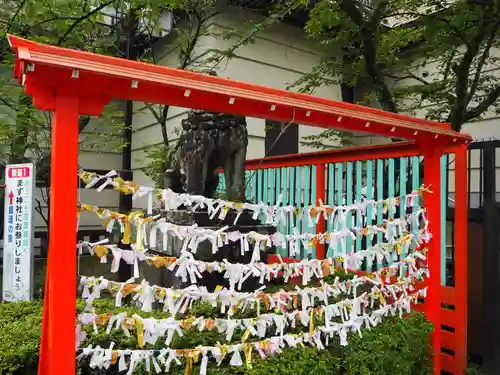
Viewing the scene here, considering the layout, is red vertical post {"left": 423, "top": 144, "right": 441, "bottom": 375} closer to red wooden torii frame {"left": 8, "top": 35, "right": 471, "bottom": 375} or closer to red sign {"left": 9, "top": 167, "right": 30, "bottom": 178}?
red wooden torii frame {"left": 8, "top": 35, "right": 471, "bottom": 375}

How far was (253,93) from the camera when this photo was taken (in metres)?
2.56

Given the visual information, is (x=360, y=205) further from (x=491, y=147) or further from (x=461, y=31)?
(x=461, y=31)

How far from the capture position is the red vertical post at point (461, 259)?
165 inches

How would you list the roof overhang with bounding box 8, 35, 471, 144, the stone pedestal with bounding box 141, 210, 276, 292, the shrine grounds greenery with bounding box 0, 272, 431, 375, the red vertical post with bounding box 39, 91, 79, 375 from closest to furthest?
the roof overhang with bounding box 8, 35, 471, 144, the red vertical post with bounding box 39, 91, 79, 375, the shrine grounds greenery with bounding box 0, 272, 431, 375, the stone pedestal with bounding box 141, 210, 276, 292

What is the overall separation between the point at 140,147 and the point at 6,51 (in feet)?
16.8

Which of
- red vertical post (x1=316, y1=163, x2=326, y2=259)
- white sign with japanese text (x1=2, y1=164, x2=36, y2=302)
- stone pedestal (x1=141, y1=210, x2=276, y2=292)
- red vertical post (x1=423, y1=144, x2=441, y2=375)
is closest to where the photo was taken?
red vertical post (x1=423, y1=144, x2=441, y2=375)

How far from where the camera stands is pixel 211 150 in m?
4.52

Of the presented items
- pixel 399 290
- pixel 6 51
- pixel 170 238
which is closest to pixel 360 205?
pixel 399 290

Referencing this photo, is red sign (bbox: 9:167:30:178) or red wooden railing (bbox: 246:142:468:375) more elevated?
red sign (bbox: 9:167:30:178)

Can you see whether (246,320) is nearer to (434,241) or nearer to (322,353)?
(322,353)

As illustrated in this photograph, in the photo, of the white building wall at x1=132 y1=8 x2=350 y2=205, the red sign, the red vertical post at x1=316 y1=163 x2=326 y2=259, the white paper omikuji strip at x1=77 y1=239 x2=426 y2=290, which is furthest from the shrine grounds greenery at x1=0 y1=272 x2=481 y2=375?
the white building wall at x1=132 y1=8 x2=350 y2=205

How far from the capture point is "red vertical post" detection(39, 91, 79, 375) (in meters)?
2.12

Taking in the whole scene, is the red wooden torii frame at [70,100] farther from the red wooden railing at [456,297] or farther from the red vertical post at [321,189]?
the red vertical post at [321,189]

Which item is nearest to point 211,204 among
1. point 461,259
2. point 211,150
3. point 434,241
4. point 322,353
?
point 322,353
